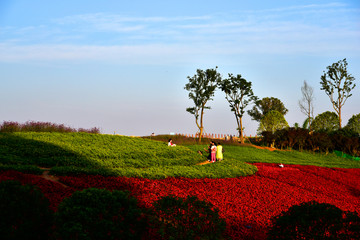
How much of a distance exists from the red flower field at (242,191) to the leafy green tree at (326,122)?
96.8 ft

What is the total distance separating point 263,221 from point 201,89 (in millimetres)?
34191

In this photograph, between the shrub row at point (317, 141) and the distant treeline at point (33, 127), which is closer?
the distant treeline at point (33, 127)

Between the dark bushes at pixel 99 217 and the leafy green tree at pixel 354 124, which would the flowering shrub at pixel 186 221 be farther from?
the leafy green tree at pixel 354 124

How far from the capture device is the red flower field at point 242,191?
30.7ft

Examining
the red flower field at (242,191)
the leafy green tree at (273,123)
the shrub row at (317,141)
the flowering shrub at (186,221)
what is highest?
the leafy green tree at (273,123)

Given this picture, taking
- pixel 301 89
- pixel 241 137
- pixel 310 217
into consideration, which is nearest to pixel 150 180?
pixel 310 217

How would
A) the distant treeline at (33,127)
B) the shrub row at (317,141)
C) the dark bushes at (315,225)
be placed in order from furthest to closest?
the shrub row at (317,141) < the distant treeline at (33,127) < the dark bushes at (315,225)

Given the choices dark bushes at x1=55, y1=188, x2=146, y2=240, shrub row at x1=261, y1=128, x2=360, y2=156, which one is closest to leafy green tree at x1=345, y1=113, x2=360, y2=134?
shrub row at x1=261, y1=128, x2=360, y2=156

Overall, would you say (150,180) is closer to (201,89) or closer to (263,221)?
(263,221)

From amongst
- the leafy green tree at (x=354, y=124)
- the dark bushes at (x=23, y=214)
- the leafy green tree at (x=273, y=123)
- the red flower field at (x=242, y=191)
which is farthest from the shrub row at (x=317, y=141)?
the dark bushes at (x=23, y=214)

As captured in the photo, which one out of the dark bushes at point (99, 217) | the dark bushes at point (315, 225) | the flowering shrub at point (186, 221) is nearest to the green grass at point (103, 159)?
the flowering shrub at point (186, 221)

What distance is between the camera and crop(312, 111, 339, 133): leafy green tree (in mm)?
46656

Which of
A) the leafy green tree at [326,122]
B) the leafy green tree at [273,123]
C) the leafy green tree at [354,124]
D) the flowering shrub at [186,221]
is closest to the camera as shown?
the flowering shrub at [186,221]

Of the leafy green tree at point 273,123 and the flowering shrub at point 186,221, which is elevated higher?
the leafy green tree at point 273,123
